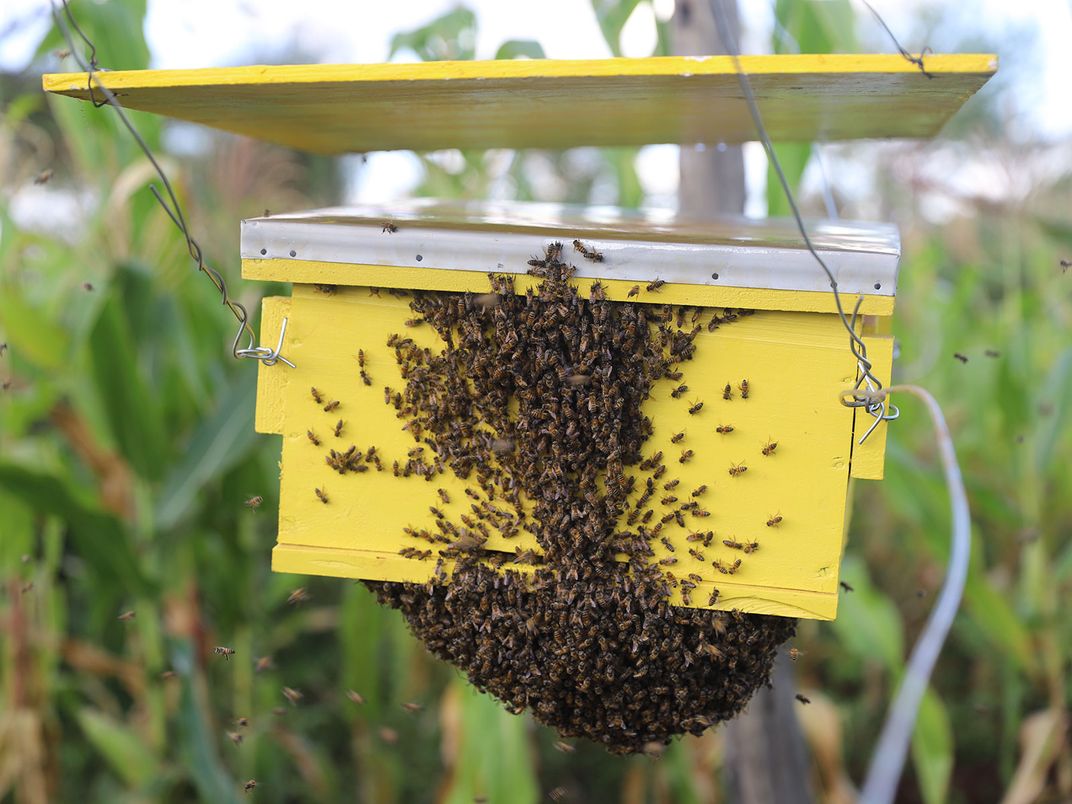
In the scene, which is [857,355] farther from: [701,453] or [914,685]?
[914,685]

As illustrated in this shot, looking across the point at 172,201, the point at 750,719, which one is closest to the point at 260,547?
the point at 750,719

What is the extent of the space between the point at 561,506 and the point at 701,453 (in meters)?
0.24

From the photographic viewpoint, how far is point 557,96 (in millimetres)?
1513

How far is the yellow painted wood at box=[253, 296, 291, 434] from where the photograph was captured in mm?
1604

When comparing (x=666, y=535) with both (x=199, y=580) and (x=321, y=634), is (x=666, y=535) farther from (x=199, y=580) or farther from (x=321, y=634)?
(x=321, y=634)

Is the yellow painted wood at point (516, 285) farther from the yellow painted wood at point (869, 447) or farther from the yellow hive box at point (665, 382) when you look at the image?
the yellow painted wood at point (869, 447)

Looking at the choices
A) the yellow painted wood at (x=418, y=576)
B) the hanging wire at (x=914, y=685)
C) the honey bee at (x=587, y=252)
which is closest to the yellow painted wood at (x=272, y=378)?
the yellow painted wood at (x=418, y=576)

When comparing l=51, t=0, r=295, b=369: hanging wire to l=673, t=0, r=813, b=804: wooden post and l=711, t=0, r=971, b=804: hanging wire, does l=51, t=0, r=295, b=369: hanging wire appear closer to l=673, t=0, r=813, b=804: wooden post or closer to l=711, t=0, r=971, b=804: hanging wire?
l=711, t=0, r=971, b=804: hanging wire

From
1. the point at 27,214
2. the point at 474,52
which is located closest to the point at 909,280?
the point at 474,52

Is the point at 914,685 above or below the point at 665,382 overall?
below

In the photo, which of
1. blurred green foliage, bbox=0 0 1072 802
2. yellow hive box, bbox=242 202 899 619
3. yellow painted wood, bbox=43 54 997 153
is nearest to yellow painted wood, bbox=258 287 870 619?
yellow hive box, bbox=242 202 899 619

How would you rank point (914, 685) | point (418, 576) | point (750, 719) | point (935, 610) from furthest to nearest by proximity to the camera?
1. point (750, 719)
2. point (418, 576)
3. point (935, 610)
4. point (914, 685)

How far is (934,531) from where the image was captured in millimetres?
3383

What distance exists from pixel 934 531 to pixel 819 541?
2123mm
